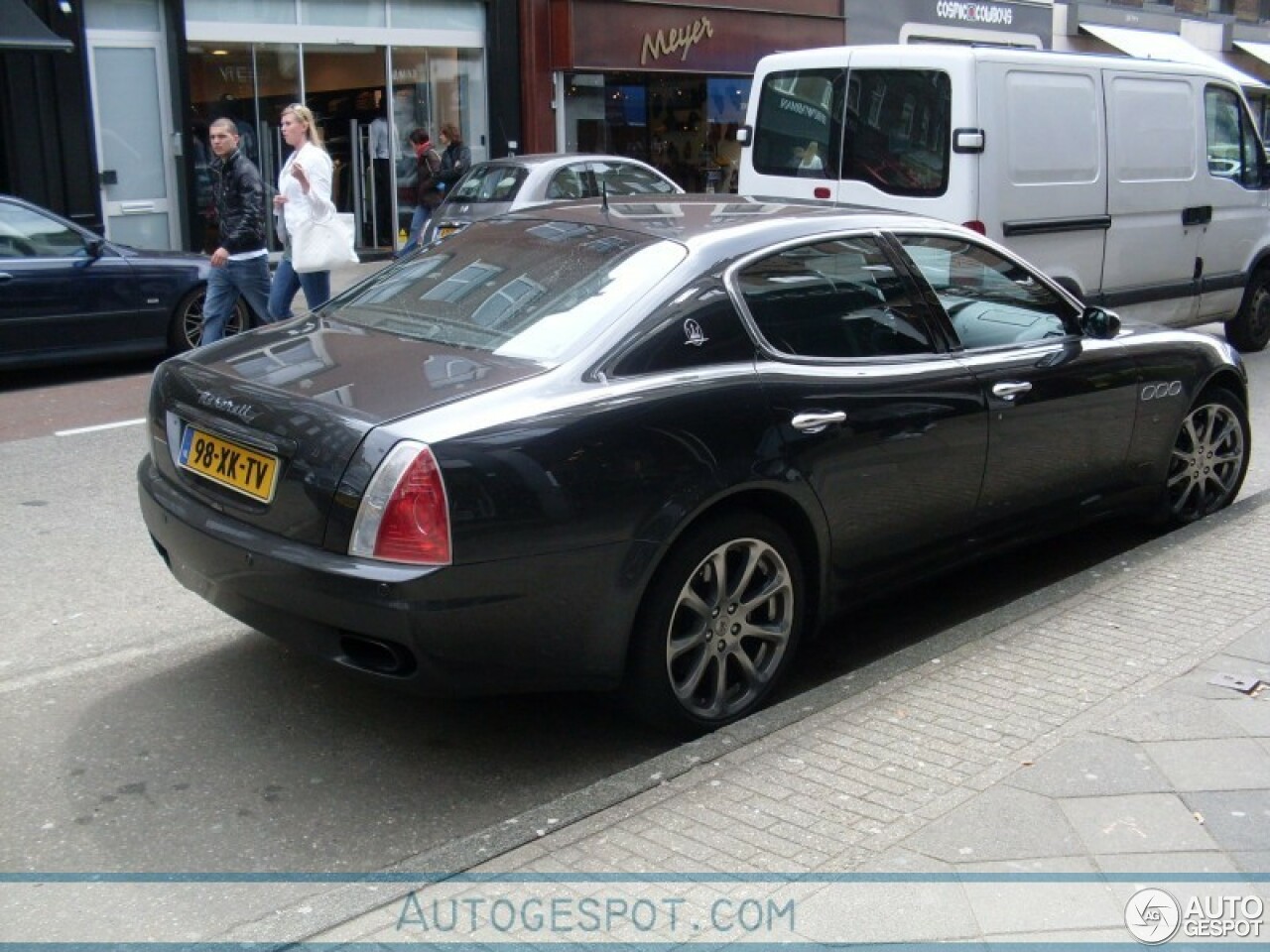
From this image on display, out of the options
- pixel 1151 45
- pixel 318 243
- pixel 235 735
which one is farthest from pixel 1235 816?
pixel 1151 45

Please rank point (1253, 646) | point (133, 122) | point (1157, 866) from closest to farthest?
point (1157, 866), point (1253, 646), point (133, 122)

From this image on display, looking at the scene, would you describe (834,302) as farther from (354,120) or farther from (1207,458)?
(354,120)

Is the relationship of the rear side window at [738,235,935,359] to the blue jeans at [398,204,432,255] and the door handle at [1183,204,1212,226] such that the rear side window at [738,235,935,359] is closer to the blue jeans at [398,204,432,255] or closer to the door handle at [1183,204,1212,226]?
the door handle at [1183,204,1212,226]

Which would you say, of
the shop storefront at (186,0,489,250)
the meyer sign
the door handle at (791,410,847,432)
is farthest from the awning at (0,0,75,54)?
the door handle at (791,410,847,432)

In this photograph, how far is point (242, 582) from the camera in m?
4.07

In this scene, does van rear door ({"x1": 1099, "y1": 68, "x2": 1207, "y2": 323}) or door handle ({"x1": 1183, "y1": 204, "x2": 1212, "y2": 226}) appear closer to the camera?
van rear door ({"x1": 1099, "y1": 68, "x2": 1207, "y2": 323})

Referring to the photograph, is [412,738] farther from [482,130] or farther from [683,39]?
[683,39]

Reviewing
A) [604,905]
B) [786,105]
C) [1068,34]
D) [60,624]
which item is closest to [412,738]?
[604,905]

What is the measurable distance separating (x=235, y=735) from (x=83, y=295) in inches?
292

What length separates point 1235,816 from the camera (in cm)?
368

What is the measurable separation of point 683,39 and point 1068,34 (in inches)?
445

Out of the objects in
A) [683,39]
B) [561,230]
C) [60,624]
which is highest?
[683,39]

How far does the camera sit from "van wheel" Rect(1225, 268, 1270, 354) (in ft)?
40.7

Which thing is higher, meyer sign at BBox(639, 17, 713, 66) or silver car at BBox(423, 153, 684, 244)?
meyer sign at BBox(639, 17, 713, 66)
